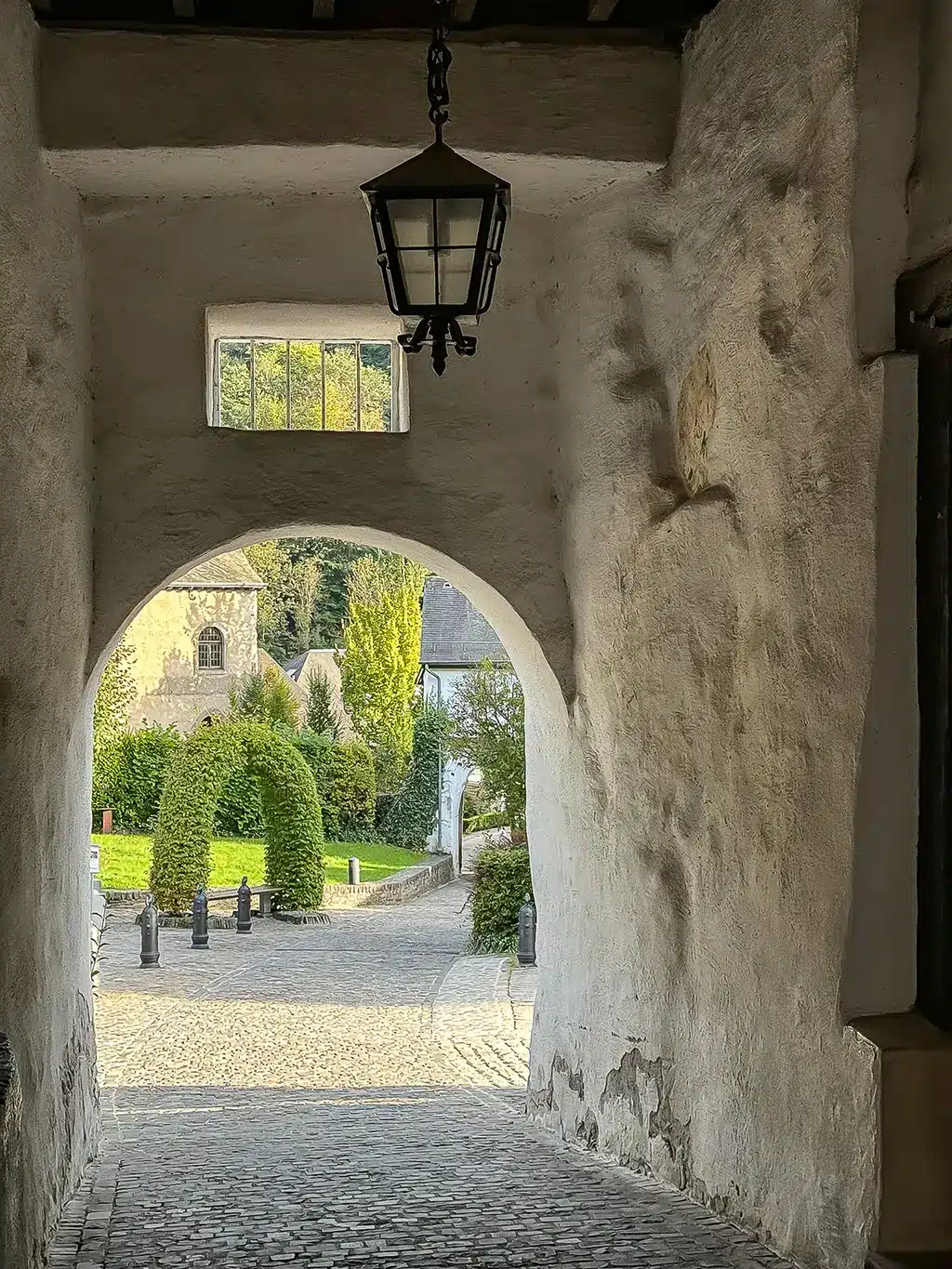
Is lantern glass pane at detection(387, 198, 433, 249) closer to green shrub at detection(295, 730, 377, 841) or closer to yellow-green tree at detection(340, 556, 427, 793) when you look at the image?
green shrub at detection(295, 730, 377, 841)

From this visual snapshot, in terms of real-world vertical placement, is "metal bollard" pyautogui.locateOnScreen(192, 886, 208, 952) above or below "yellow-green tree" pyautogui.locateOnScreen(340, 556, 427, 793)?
below

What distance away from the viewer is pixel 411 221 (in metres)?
4.41

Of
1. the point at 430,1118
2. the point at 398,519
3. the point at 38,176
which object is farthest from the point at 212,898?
the point at 38,176

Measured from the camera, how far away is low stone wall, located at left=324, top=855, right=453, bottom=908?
23409mm

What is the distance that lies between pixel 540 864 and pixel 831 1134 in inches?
150

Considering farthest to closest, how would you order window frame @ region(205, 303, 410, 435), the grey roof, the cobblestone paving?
the grey roof < window frame @ region(205, 303, 410, 435) < the cobblestone paving

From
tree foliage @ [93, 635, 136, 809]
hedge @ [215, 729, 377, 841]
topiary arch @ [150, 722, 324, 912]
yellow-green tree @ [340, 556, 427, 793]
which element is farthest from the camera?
yellow-green tree @ [340, 556, 427, 793]

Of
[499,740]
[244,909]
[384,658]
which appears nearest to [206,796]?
[244,909]

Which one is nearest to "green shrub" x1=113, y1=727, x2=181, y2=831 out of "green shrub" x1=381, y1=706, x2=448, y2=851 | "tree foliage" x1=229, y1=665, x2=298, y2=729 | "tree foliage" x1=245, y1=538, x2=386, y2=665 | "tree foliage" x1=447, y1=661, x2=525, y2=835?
"tree foliage" x1=229, y1=665, x2=298, y2=729

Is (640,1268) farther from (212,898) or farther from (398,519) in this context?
(212,898)

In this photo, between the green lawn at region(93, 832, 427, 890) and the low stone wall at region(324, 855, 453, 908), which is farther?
the green lawn at region(93, 832, 427, 890)

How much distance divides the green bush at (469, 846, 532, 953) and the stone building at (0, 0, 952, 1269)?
821cm

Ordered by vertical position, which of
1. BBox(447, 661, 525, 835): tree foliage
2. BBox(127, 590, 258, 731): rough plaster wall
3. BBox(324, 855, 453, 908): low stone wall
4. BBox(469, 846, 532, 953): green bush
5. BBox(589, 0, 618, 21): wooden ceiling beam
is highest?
BBox(589, 0, 618, 21): wooden ceiling beam

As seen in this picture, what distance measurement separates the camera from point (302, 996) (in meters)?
14.2
